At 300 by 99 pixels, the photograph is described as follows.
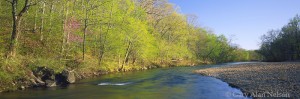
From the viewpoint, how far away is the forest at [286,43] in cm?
8744

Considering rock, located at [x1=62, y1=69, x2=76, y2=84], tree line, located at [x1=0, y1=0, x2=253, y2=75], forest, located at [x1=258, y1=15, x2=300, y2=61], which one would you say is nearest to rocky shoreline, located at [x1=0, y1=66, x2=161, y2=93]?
rock, located at [x1=62, y1=69, x2=76, y2=84]

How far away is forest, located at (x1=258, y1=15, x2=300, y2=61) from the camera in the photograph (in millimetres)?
87438

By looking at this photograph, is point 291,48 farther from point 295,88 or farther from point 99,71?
point 295,88

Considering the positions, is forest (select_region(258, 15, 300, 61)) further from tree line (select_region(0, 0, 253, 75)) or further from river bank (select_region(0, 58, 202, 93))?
river bank (select_region(0, 58, 202, 93))

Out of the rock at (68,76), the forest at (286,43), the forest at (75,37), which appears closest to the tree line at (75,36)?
the forest at (75,37)

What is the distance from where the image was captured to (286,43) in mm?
89125

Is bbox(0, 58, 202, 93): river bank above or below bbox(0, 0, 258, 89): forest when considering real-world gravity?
below

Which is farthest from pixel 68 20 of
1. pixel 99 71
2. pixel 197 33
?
pixel 197 33

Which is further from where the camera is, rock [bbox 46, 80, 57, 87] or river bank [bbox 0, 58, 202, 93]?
rock [bbox 46, 80, 57, 87]

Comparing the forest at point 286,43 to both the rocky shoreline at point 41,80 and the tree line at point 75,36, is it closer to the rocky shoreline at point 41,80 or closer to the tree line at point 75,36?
the tree line at point 75,36

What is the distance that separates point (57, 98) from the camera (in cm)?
1889

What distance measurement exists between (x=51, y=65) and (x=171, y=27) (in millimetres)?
54607

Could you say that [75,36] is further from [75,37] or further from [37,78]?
[37,78]

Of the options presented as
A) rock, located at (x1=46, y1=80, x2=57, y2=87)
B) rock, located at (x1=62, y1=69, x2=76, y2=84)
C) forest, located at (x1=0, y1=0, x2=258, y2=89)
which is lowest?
rock, located at (x1=46, y1=80, x2=57, y2=87)
